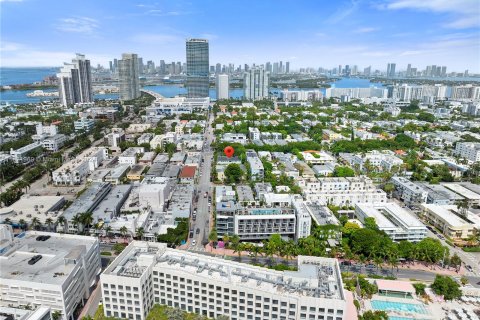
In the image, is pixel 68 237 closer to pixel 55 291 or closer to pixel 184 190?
pixel 55 291

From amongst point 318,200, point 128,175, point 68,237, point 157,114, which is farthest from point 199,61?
point 68,237

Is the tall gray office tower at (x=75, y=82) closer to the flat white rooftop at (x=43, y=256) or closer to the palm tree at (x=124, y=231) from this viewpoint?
the palm tree at (x=124, y=231)

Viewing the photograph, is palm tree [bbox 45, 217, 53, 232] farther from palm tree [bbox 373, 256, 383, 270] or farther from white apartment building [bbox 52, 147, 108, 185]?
palm tree [bbox 373, 256, 383, 270]

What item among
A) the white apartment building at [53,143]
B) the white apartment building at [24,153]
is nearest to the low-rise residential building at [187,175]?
the white apartment building at [24,153]

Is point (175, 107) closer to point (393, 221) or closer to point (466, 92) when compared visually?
point (393, 221)

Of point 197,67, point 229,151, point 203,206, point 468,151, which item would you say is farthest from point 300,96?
point 203,206

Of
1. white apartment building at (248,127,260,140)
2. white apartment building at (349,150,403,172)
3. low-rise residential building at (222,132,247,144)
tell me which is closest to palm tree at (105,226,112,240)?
low-rise residential building at (222,132,247,144)
